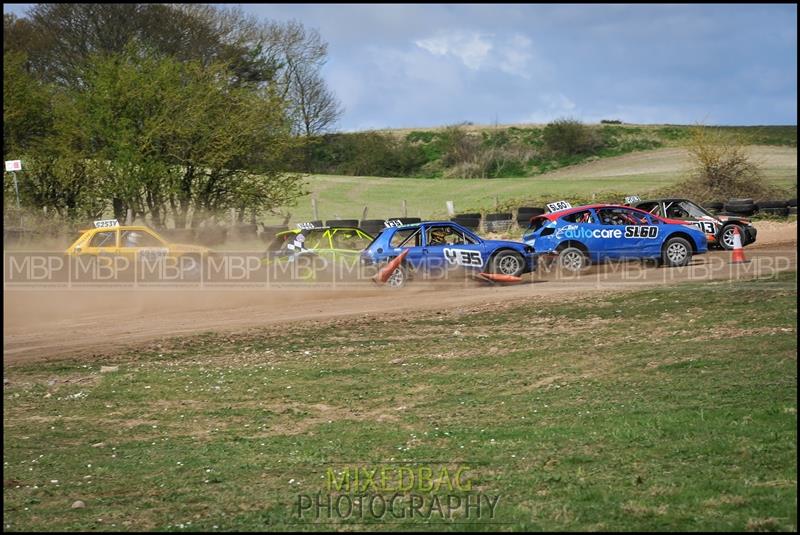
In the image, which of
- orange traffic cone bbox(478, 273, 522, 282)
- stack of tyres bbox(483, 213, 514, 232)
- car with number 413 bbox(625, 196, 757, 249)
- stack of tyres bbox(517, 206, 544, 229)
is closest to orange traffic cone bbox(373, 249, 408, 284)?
orange traffic cone bbox(478, 273, 522, 282)

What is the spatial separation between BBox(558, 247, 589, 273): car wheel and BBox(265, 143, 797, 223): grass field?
13293 mm

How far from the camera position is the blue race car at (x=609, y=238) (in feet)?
64.5

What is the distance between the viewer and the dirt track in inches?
641

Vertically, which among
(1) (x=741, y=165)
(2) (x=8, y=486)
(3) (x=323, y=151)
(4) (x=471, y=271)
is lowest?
(2) (x=8, y=486)

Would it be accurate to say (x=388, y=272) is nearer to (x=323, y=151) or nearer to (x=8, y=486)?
(x=8, y=486)

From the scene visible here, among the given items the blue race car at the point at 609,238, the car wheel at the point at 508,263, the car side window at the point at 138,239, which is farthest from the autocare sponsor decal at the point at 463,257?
the car side window at the point at 138,239

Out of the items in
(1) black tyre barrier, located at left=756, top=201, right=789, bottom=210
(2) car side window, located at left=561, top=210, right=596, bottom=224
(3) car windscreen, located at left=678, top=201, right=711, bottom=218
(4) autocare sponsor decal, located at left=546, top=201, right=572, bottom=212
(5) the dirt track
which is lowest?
(5) the dirt track

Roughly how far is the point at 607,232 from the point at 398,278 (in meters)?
4.38

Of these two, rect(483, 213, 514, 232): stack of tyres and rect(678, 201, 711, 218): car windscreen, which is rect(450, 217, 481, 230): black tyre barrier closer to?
rect(483, 213, 514, 232): stack of tyres

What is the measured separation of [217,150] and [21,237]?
23.9 ft

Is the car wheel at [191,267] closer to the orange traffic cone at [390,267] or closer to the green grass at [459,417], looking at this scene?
the orange traffic cone at [390,267]

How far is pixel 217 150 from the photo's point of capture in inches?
1270

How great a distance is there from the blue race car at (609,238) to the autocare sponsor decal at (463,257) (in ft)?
4.29

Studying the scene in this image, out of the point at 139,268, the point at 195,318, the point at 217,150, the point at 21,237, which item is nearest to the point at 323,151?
the point at 217,150
